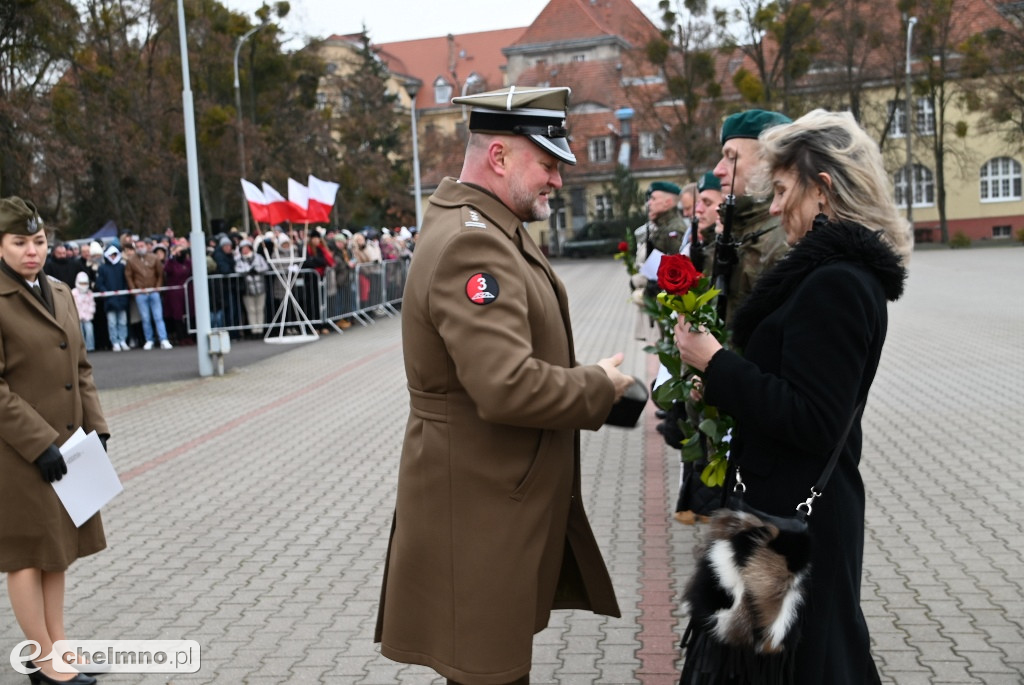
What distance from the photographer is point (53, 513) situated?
4.48 metres

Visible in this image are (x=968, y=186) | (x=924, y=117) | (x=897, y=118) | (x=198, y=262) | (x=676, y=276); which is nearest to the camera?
(x=676, y=276)

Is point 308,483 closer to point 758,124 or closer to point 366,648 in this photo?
point 366,648

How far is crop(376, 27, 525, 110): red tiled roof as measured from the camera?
3841 inches

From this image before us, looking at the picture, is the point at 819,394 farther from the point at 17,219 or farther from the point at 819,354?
the point at 17,219

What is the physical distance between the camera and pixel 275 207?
19.9 meters

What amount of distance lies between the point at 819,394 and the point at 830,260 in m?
0.34

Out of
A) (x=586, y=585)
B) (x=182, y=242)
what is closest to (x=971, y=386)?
(x=586, y=585)

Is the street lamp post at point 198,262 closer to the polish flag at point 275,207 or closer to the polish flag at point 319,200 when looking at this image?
the polish flag at point 275,207

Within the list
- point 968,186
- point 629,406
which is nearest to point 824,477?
point 629,406

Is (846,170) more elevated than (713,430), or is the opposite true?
(846,170)

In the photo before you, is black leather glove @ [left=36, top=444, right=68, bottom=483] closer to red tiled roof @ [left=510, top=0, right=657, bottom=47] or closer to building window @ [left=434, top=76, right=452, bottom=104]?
red tiled roof @ [left=510, top=0, right=657, bottom=47]

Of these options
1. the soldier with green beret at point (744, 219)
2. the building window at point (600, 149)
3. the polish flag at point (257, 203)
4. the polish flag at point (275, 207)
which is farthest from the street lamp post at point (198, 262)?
the building window at point (600, 149)

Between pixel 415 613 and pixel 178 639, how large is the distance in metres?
2.57

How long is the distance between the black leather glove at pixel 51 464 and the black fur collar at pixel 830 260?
9.20 ft
